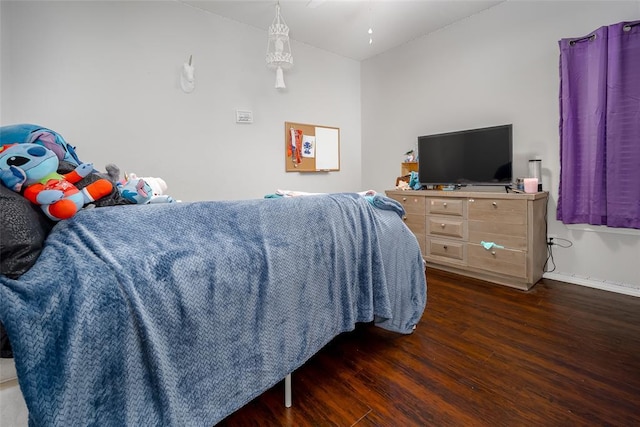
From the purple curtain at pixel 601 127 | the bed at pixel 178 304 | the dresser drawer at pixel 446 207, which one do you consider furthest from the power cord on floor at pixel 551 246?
the bed at pixel 178 304

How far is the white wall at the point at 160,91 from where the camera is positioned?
218 cm

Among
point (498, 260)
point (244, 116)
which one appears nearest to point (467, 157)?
point (498, 260)

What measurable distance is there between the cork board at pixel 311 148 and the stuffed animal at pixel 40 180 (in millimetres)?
2726

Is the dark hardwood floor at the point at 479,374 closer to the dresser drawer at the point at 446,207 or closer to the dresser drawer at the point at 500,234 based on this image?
the dresser drawer at the point at 500,234

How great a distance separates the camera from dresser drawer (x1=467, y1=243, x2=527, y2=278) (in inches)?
92.8

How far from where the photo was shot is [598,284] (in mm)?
2402

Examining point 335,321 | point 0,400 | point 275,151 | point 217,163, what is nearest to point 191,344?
point 0,400

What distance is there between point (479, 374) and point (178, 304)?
136 cm

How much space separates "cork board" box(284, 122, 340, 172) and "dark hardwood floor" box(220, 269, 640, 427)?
226 cm

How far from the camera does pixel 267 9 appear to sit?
2.85m

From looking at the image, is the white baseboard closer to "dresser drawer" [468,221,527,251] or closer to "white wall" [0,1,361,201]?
"dresser drawer" [468,221,527,251]

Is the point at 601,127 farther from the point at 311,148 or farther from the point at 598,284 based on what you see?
the point at 311,148

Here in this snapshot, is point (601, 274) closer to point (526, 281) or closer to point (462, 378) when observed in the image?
point (526, 281)

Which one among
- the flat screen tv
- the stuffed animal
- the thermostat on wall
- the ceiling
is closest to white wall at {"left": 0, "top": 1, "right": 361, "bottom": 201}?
the thermostat on wall
